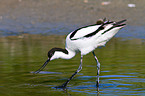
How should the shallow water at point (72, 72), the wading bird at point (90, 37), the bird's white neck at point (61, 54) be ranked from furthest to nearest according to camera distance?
the bird's white neck at point (61, 54), the wading bird at point (90, 37), the shallow water at point (72, 72)

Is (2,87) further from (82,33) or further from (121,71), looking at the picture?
(121,71)

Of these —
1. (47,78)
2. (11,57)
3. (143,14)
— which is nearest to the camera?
(47,78)

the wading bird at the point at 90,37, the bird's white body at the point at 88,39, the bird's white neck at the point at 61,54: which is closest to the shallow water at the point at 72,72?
the wading bird at the point at 90,37

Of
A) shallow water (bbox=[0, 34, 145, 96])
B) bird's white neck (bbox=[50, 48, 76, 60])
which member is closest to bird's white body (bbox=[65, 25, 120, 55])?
bird's white neck (bbox=[50, 48, 76, 60])

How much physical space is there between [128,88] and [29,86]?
1.71 m

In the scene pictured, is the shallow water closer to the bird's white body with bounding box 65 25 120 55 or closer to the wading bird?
the wading bird

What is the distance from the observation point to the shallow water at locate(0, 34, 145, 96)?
6.79 meters

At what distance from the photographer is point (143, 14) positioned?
16.5 m

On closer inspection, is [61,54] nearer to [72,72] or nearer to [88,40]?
[88,40]

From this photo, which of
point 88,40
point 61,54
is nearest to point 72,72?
point 61,54

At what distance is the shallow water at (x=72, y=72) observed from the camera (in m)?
6.79

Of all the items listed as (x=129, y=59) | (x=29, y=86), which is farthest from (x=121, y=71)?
(x=29, y=86)

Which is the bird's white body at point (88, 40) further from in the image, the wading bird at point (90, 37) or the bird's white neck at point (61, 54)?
the bird's white neck at point (61, 54)

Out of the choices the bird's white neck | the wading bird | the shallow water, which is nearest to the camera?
the shallow water
